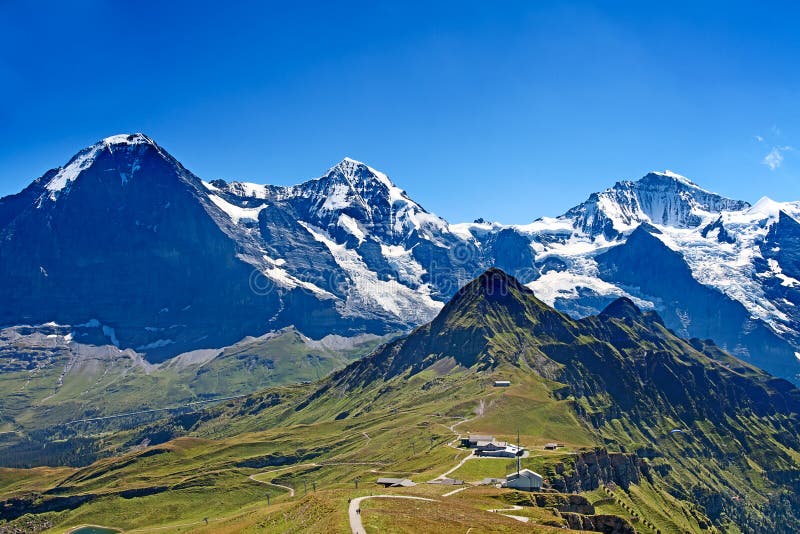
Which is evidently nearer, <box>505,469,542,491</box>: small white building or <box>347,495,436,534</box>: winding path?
<box>347,495,436,534</box>: winding path

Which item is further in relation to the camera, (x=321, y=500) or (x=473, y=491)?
(x=473, y=491)

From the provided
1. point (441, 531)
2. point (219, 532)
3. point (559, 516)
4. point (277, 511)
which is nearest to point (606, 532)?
point (559, 516)

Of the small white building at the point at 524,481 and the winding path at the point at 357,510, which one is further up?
the winding path at the point at 357,510

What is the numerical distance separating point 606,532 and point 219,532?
3849 inches

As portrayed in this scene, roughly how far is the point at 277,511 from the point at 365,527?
201 feet

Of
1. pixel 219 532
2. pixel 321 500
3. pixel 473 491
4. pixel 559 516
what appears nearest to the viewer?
pixel 559 516

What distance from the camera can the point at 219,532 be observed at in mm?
180875

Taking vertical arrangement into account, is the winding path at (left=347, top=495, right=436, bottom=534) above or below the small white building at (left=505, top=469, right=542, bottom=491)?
above

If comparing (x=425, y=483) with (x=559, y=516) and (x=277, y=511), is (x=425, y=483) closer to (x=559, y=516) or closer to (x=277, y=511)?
(x=277, y=511)

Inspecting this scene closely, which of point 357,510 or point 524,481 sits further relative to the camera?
point 524,481

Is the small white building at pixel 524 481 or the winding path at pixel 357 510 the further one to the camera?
the small white building at pixel 524 481

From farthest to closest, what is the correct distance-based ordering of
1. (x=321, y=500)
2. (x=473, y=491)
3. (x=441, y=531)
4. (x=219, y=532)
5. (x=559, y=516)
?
(x=219, y=532)
(x=473, y=491)
(x=321, y=500)
(x=559, y=516)
(x=441, y=531)

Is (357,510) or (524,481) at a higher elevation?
(357,510)

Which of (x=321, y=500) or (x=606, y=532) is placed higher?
(x=321, y=500)
